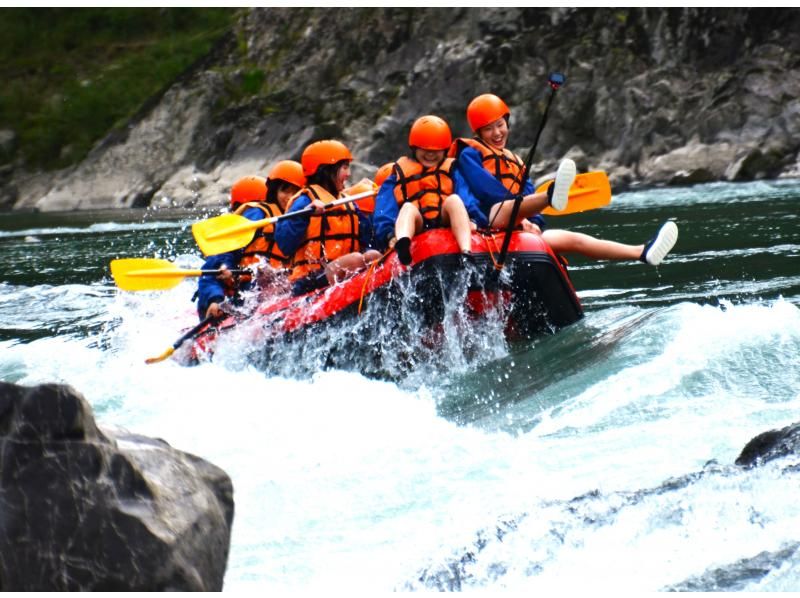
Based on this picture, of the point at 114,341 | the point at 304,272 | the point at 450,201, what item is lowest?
the point at 114,341

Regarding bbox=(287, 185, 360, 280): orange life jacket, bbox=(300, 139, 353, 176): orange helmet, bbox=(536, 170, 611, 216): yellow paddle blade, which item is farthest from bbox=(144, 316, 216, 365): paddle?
bbox=(536, 170, 611, 216): yellow paddle blade

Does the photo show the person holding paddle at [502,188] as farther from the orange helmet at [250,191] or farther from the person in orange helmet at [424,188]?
the orange helmet at [250,191]

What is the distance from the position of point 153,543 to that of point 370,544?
1.40 m

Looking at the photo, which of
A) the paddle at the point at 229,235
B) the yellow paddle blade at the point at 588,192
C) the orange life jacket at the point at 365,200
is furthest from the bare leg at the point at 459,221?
the yellow paddle blade at the point at 588,192

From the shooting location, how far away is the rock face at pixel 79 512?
349 centimetres

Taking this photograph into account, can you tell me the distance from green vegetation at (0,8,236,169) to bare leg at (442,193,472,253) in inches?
1179

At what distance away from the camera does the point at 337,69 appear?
31.2 m

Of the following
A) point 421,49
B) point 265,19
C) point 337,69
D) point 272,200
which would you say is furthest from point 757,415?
point 265,19

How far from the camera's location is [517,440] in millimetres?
6023

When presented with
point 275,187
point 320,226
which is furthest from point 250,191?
point 320,226

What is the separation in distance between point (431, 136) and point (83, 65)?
3599 centimetres

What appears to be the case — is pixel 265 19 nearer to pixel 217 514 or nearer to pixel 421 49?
pixel 421 49

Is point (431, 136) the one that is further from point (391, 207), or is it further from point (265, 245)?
point (265, 245)

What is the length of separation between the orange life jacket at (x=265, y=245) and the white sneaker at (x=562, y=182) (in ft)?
8.20
